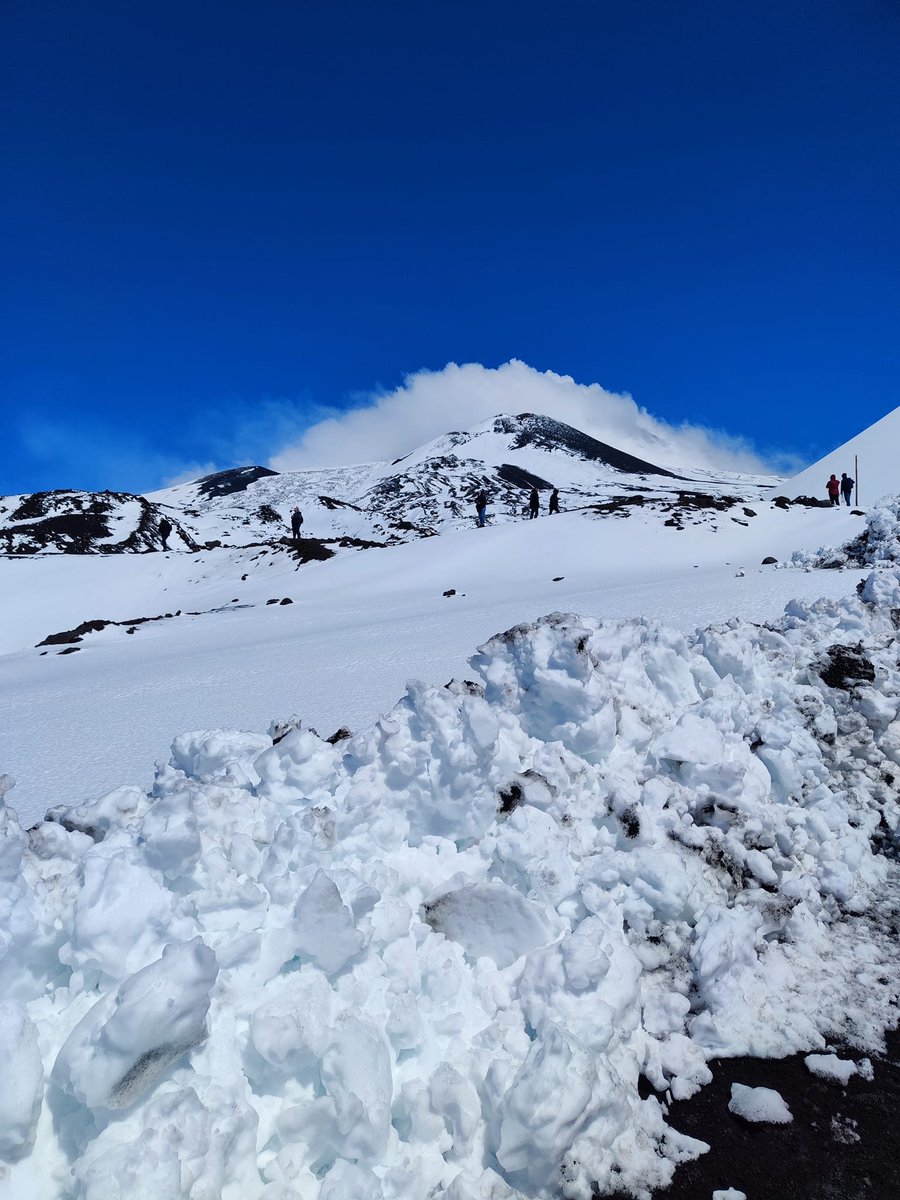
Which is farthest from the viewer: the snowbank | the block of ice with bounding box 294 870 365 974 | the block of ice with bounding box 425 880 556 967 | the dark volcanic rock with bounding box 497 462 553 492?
the dark volcanic rock with bounding box 497 462 553 492

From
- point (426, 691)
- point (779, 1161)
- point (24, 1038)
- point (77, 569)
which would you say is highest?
point (77, 569)

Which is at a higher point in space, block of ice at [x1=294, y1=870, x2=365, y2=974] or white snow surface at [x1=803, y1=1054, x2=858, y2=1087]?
block of ice at [x1=294, y1=870, x2=365, y2=974]

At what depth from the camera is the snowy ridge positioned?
2293 mm

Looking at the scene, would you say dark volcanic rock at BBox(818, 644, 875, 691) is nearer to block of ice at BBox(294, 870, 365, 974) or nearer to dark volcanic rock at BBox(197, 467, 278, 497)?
block of ice at BBox(294, 870, 365, 974)

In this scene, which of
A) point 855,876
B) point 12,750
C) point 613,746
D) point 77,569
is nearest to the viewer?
point 855,876

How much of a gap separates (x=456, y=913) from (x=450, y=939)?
0.35ft

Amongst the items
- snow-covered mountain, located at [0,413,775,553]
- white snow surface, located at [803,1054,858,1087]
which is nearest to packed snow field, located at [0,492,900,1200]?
white snow surface, located at [803,1054,858,1087]

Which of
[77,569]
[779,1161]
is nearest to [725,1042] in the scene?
[779,1161]

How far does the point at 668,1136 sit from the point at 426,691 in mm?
2209

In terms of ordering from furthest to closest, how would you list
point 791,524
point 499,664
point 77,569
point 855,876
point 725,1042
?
point 77,569 < point 791,524 < point 499,664 < point 855,876 < point 725,1042

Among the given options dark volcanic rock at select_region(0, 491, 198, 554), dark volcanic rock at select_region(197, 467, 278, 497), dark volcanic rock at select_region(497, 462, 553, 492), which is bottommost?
dark volcanic rock at select_region(0, 491, 198, 554)

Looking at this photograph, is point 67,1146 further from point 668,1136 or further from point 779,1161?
point 779,1161

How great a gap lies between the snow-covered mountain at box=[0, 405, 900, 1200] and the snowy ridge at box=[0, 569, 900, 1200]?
1cm

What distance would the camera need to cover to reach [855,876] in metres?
3.87
